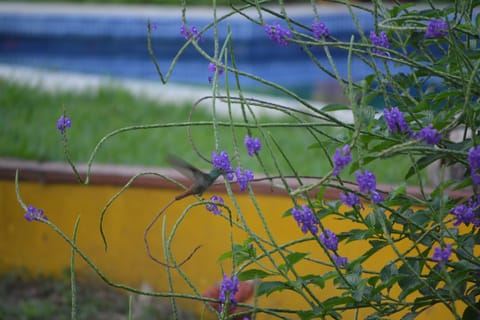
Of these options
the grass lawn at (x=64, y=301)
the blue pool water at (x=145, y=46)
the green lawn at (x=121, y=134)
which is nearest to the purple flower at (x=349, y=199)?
the grass lawn at (x=64, y=301)

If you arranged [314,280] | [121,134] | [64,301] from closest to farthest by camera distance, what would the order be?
[314,280]
[64,301]
[121,134]

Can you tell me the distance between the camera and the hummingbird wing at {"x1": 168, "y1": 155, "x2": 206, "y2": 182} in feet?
4.95

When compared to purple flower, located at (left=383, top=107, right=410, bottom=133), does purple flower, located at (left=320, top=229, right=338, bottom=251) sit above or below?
below

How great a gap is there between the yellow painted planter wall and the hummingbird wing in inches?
59.1

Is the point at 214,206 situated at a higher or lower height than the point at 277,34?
lower

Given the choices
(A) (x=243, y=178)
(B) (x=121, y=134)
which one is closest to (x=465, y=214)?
(A) (x=243, y=178)

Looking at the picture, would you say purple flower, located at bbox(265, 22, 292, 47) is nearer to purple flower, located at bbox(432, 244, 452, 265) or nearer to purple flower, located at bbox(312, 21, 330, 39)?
purple flower, located at bbox(312, 21, 330, 39)

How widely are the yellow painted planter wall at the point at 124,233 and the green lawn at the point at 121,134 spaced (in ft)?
1.30

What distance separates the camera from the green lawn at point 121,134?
13.4ft

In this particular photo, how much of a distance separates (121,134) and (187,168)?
3.21m

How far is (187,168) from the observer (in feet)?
5.13

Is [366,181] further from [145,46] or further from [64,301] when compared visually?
[145,46]

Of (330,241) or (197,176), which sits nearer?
(330,241)

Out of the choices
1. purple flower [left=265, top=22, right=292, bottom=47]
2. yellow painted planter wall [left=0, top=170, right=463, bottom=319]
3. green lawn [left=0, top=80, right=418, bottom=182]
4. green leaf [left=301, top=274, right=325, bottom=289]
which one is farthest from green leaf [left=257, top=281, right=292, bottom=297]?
green lawn [left=0, top=80, right=418, bottom=182]
